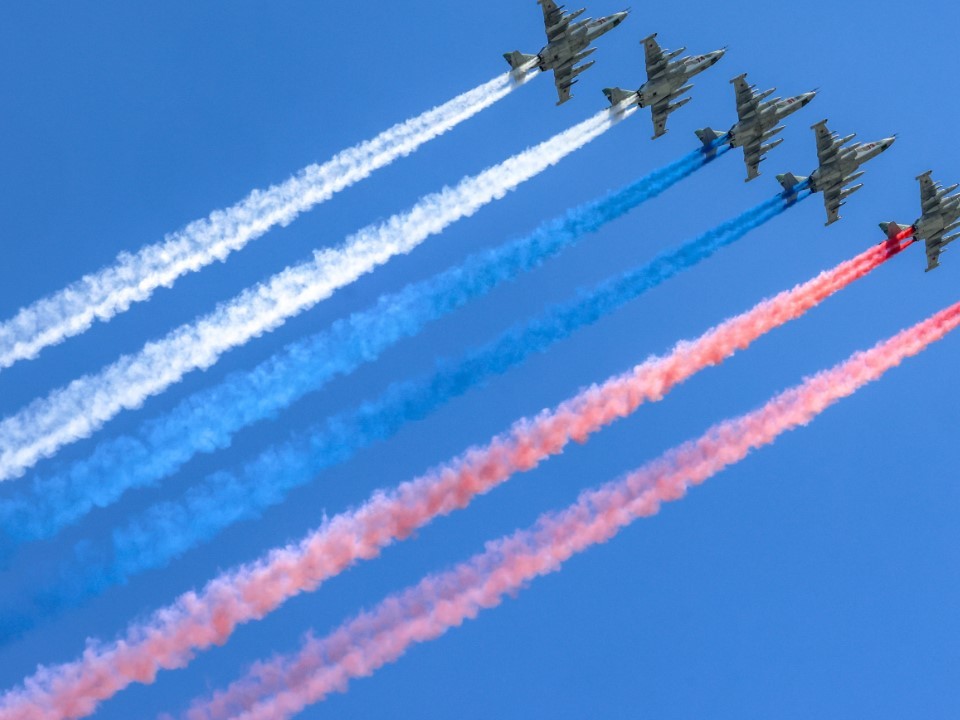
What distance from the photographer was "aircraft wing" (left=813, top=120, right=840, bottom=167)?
231 ft

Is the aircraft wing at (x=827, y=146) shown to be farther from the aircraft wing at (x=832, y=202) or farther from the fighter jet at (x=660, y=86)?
the fighter jet at (x=660, y=86)

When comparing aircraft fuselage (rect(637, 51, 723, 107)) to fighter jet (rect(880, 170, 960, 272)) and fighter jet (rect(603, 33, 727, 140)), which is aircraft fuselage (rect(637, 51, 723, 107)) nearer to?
fighter jet (rect(603, 33, 727, 140))

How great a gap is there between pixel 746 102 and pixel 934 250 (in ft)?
30.4

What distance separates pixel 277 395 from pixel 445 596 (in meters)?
8.42

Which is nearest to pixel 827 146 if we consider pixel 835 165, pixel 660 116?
pixel 835 165

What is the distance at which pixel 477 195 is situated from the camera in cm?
6500

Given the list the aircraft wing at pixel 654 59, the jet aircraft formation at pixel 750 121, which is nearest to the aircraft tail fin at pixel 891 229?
the jet aircraft formation at pixel 750 121

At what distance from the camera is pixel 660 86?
69.0 metres

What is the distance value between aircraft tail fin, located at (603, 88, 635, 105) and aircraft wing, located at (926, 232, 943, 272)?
13123mm

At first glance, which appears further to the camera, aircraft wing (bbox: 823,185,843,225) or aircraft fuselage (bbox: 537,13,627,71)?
aircraft wing (bbox: 823,185,843,225)

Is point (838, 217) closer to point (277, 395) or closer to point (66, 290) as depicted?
point (277, 395)

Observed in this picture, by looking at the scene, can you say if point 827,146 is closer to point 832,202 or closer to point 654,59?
point 832,202

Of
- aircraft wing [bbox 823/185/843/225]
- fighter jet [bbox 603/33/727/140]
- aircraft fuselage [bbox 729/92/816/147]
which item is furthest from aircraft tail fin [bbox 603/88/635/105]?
aircraft wing [bbox 823/185/843/225]

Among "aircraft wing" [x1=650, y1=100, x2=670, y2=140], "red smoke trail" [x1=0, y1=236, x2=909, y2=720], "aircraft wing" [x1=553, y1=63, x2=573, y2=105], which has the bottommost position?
"red smoke trail" [x1=0, y1=236, x2=909, y2=720]
